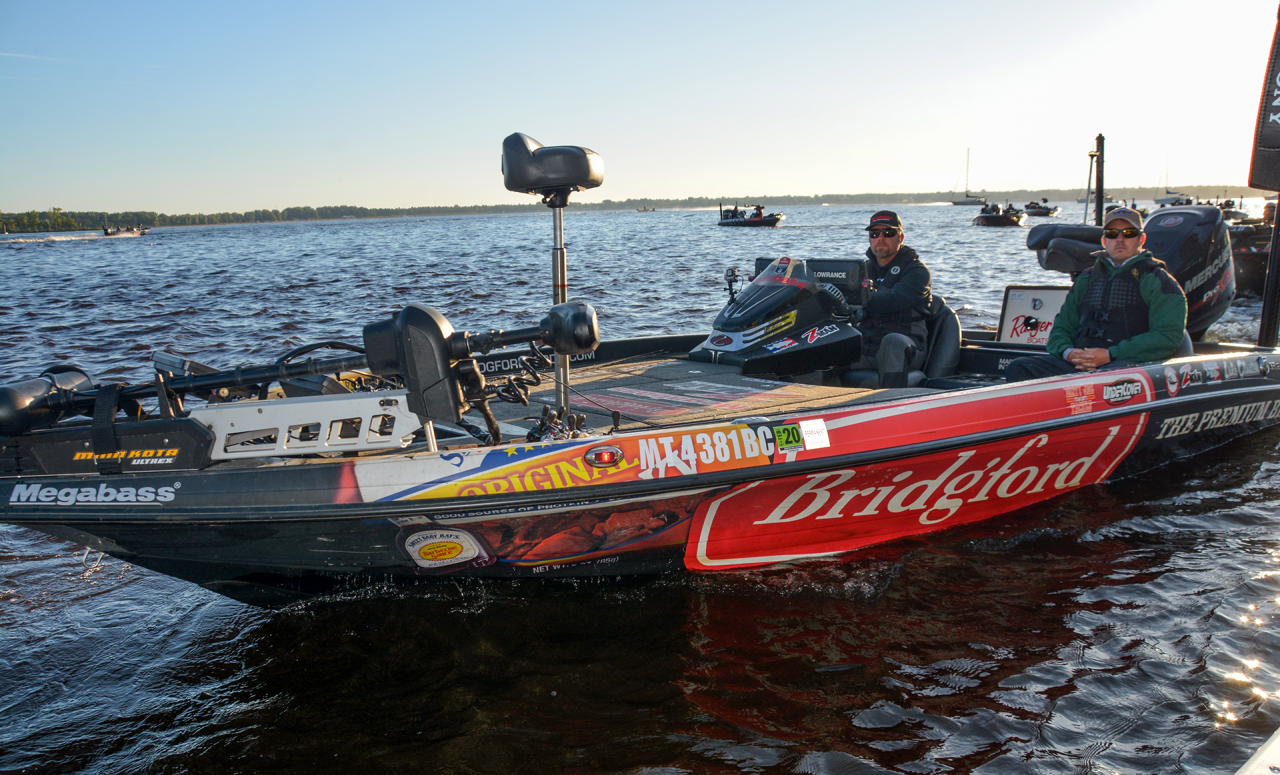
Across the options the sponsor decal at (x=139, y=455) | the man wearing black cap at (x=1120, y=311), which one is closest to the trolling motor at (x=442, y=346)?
the sponsor decal at (x=139, y=455)

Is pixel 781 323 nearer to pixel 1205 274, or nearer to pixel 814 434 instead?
pixel 814 434

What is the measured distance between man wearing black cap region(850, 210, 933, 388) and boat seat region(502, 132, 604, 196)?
3246 millimetres

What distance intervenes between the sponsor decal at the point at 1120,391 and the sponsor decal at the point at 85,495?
517 cm

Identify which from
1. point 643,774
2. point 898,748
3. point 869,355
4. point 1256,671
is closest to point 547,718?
point 643,774

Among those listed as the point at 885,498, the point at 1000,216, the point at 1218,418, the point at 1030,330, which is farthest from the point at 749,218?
the point at 885,498

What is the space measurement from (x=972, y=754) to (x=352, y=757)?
8.00ft

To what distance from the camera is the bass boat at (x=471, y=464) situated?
342cm

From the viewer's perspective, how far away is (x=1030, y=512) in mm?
5188

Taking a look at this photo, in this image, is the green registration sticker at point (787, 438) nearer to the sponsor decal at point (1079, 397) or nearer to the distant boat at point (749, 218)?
the sponsor decal at point (1079, 397)

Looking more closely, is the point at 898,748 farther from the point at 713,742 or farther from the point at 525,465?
the point at 525,465

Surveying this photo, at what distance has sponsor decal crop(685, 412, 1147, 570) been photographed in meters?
3.96

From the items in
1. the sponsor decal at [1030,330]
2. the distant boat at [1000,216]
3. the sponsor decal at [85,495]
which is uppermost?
the distant boat at [1000,216]

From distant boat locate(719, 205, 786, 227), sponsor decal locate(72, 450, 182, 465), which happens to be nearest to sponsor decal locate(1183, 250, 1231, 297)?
sponsor decal locate(72, 450, 182, 465)

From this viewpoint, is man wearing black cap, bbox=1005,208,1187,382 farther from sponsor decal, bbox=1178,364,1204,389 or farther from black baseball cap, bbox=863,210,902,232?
black baseball cap, bbox=863,210,902,232
